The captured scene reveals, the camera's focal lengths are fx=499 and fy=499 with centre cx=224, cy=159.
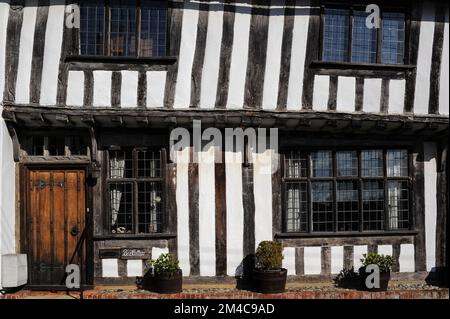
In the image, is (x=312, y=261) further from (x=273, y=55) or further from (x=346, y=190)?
(x=273, y=55)

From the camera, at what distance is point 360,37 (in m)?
8.98

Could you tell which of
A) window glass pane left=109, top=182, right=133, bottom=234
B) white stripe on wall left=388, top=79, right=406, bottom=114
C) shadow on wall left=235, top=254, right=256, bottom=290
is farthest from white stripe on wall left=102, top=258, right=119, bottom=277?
white stripe on wall left=388, top=79, right=406, bottom=114

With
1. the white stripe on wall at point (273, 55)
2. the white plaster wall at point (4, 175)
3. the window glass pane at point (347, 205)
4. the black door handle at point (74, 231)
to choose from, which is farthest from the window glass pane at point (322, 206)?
the white plaster wall at point (4, 175)

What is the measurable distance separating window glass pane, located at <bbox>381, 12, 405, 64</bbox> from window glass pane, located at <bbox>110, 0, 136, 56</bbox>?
4471 mm

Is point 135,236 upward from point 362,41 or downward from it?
downward

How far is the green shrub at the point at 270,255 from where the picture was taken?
826 cm

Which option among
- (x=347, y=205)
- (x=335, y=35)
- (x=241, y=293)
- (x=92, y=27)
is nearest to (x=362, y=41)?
A: (x=335, y=35)

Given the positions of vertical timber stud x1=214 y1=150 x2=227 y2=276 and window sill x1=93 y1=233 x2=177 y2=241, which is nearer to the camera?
window sill x1=93 y1=233 x2=177 y2=241

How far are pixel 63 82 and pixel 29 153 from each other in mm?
1404

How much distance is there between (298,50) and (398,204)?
337cm

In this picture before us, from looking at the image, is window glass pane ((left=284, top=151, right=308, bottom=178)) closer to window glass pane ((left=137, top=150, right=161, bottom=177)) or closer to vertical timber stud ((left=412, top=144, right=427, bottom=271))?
vertical timber stud ((left=412, top=144, right=427, bottom=271))

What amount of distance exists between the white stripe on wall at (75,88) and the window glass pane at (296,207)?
3.92 meters

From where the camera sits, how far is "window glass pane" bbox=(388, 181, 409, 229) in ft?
30.1

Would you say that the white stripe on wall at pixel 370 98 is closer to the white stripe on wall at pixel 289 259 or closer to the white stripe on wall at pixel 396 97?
the white stripe on wall at pixel 396 97
